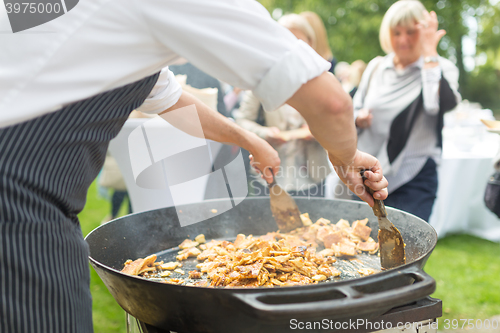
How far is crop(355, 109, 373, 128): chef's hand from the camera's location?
2.75 metres

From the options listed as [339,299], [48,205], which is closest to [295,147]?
[339,299]

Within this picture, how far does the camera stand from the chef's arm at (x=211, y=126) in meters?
1.37

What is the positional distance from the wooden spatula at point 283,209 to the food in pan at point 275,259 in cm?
4

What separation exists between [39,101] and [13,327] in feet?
1.56

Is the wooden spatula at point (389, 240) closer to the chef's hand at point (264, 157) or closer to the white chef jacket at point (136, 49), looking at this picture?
the chef's hand at point (264, 157)

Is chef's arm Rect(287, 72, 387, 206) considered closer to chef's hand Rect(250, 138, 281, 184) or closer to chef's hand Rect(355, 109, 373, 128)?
chef's hand Rect(250, 138, 281, 184)

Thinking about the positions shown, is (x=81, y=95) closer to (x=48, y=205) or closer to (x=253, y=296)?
(x=48, y=205)

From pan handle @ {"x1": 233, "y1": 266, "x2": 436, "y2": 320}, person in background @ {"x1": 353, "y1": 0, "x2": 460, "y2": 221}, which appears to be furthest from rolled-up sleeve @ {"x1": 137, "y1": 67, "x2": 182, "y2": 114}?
person in background @ {"x1": 353, "y1": 0, "x2": 460, "y2": 221}

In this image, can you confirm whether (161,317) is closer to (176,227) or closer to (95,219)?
(176,227)

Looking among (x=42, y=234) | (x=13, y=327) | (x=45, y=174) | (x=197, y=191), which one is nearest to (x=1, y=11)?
(x=45, y=174)

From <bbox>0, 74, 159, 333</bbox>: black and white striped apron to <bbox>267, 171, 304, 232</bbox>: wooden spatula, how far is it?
92 cm

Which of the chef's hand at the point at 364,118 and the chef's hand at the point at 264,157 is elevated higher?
the chef's hand at the point at 264,157

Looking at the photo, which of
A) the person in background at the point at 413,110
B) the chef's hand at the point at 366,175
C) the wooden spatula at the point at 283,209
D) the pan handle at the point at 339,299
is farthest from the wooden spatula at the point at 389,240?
the person in background at the point at 413,110

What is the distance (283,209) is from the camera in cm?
171
